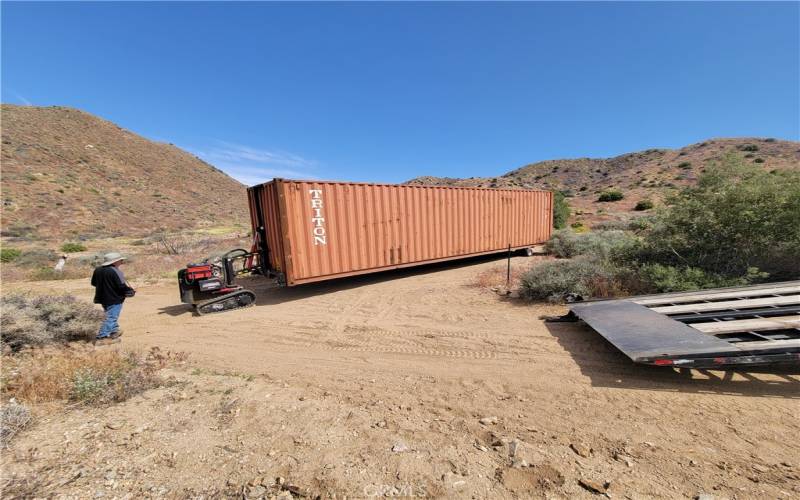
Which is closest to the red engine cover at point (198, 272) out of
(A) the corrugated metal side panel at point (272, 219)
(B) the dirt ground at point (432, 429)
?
(A) the corrugated metal side panel at point (272, 219)

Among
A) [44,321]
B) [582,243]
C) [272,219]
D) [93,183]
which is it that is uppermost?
[93,183]

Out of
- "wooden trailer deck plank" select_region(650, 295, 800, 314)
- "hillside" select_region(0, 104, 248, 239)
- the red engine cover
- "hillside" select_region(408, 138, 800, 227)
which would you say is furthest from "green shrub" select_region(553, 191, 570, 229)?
"hillside" select_region(0, 104, 248, 239)

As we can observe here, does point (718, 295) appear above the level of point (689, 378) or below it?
above

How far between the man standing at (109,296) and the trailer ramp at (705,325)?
738cm

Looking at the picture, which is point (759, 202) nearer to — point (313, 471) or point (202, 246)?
point (313, 471)

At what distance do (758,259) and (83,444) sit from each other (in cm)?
1102

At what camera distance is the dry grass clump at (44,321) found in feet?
14.8

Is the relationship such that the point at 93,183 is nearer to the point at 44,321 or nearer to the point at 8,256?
the point at 8,256

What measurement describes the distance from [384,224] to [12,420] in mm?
7132

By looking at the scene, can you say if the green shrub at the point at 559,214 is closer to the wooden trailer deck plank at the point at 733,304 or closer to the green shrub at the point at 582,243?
the green shrub at the point at 582,243

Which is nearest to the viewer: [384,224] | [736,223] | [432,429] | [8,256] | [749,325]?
[432,429]

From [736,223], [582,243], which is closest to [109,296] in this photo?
[736,223]

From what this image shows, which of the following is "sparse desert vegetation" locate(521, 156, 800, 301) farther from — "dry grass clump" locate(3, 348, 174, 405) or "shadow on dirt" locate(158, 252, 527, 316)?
"dry grass clump" locate(3, 348, 174, 405)

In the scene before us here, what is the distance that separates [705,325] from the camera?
13.0 feet
